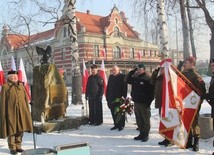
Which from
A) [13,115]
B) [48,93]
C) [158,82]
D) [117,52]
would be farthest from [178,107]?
[117,52]

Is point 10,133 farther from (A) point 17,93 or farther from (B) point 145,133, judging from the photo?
(B) point 145,133

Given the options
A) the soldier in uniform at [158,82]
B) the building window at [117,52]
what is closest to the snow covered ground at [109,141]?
the soldier in uniform at [158,82]

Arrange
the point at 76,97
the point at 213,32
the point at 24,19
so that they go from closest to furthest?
1. the point at 76,97
2. the point at 213,32
3. the point at 24,19

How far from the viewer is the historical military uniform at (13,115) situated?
6992 millimetres

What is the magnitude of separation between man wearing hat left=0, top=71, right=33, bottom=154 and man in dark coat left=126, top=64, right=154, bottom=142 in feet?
8.17

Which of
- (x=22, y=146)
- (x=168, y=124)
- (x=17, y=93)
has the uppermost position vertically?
(x=17, y=93)

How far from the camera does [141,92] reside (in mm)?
7652

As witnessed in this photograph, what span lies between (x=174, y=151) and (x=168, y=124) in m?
0.60

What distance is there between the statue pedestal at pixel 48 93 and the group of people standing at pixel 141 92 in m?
0.90

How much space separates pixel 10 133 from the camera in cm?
694

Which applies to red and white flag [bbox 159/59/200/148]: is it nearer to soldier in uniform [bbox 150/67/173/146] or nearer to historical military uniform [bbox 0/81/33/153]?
soldier in uniform [bbox 150/67/173/146]

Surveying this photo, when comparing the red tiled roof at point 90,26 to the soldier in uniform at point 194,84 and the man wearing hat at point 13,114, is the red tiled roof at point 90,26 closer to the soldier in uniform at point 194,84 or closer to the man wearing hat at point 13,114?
the man wearing hat at point 13,114

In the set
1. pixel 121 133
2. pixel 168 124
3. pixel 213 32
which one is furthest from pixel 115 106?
pixel 213 32

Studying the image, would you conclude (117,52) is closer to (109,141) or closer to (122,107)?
(122,107)
